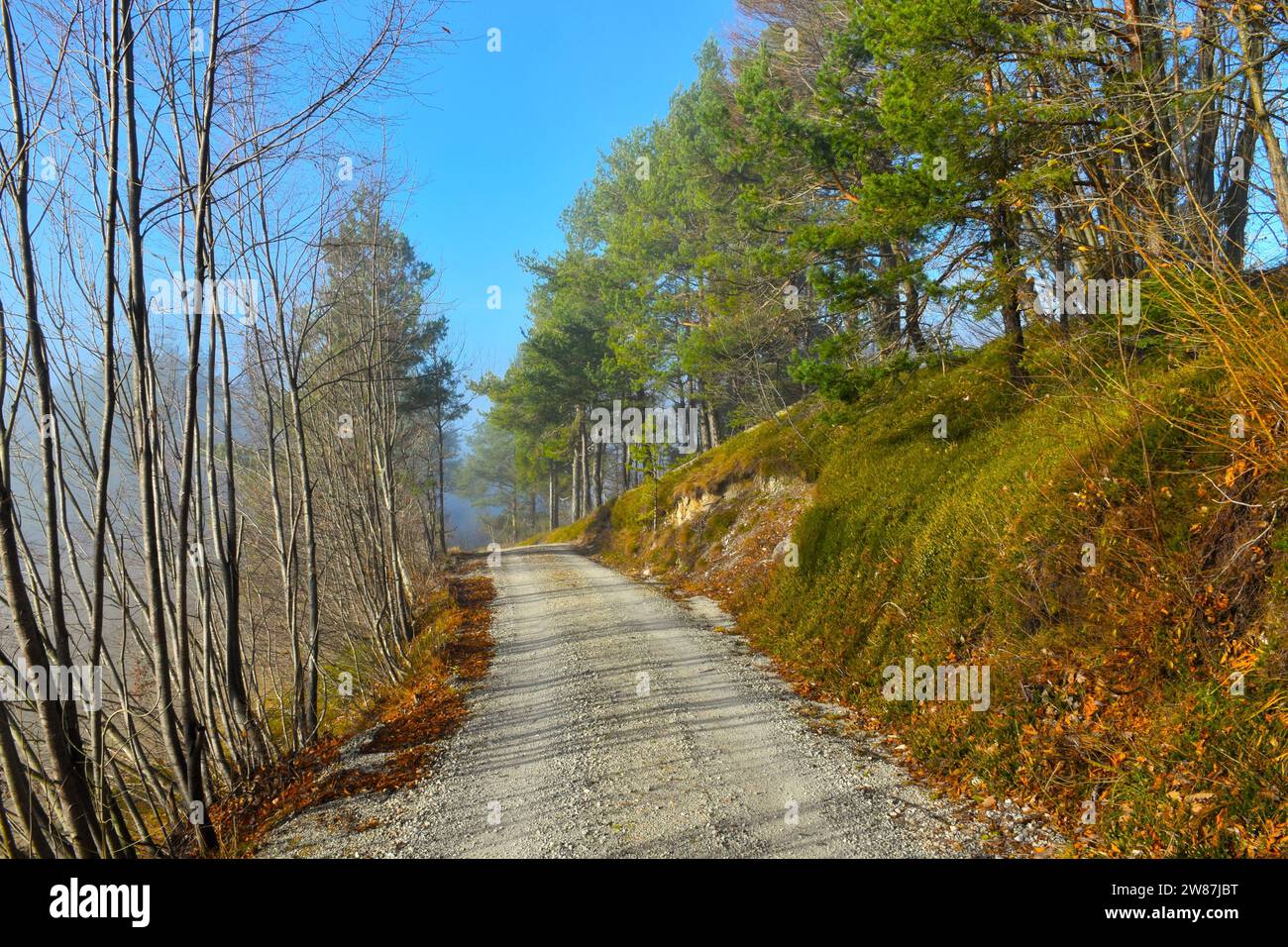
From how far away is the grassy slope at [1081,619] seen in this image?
3531mm

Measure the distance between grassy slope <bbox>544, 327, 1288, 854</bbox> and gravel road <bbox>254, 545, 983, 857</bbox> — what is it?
67 centimetres

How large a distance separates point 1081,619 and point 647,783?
360cm

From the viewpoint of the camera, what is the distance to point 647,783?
5039mm

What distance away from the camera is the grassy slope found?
3531 mm

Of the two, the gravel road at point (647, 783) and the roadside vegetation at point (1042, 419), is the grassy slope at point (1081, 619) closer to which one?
the roadside vegetation at point (1042, 419)

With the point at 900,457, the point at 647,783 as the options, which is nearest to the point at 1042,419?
the point at 900,457

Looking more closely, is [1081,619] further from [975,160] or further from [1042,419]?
[975,160]

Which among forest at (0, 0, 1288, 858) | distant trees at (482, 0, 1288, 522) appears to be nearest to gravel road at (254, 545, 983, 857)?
forest at (0, 0, 1288, 858)

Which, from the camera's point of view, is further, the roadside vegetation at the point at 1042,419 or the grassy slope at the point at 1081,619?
the roadside vegetation at the point at 1042,419

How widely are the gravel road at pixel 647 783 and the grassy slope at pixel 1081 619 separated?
2.20 ft

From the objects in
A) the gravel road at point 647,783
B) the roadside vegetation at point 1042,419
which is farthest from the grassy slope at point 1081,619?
the gravel road at point 647,783

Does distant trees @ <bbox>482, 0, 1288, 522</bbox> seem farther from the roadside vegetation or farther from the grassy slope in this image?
the grassy slope
